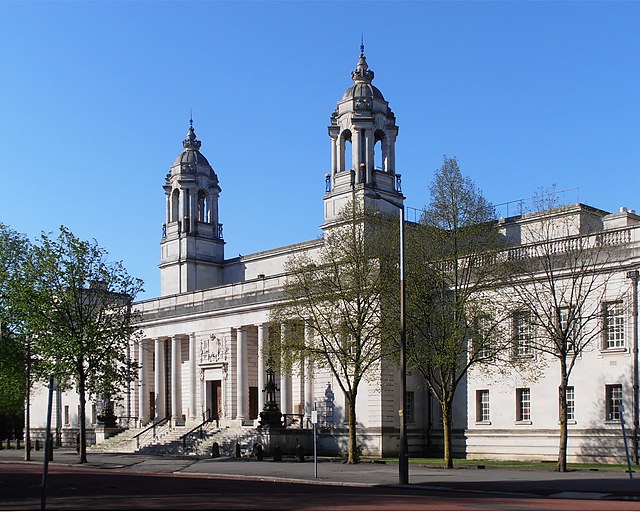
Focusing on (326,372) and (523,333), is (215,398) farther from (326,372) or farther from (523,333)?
(523,333)

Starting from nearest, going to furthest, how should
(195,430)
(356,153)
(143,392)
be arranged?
(195,430) → (356,153) → (143,392)

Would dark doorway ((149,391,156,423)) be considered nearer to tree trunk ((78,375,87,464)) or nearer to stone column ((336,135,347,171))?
tree trunk ((78,375,87,464))

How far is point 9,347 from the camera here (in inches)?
2447

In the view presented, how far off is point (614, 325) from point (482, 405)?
11.0 metres

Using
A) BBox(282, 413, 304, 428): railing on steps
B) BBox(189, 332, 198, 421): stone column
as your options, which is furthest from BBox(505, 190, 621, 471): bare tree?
BBox(189, 332, 198, 421): stone column

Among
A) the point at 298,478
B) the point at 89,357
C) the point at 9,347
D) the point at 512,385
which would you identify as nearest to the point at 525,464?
the point at 512,385

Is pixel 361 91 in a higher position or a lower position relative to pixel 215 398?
higher

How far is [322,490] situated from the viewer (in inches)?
1171

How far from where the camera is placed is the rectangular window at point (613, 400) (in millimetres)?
45938

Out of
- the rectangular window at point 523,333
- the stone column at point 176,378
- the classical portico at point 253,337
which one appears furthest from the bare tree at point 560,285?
the stone column at point 176,378

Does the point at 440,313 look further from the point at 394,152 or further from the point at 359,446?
the point at 394,152

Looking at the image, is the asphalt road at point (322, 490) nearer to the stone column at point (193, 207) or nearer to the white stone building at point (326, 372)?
the white stone building at point (326, 372)

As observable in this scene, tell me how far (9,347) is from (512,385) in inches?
1360

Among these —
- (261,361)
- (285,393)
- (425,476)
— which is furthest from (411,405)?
(425,476)
